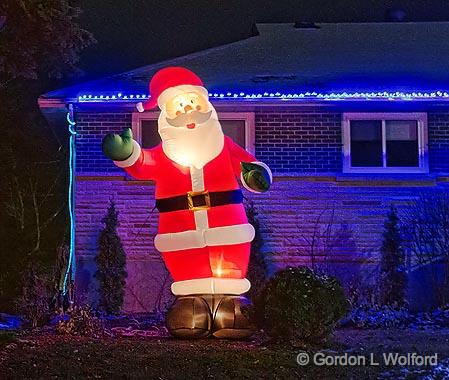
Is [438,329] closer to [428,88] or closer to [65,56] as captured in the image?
[428,88]

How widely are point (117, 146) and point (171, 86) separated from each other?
114 centimetres

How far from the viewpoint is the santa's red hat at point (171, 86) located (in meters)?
9.71

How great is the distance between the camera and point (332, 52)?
15.6 metres

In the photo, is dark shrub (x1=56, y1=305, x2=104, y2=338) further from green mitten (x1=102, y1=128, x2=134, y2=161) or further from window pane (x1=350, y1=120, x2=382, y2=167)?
window pane (x1=350, y1=120, x2=382, y2=167)

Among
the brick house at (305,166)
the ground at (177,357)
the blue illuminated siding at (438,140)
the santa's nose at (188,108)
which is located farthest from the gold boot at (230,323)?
the blue illuminated siding at (438,140)

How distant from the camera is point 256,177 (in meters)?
9.35

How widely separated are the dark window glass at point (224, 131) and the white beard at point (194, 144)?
4269mm

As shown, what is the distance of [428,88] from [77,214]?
6558mm

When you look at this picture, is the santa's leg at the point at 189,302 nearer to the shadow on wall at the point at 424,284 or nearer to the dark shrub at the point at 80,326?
the dark shrub at the point at 80,326

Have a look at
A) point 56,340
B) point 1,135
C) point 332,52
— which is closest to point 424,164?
point 332,52

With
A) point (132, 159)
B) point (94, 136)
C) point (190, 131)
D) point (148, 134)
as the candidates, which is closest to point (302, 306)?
point (190, 131)

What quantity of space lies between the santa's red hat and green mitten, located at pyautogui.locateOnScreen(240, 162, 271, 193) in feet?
3.71

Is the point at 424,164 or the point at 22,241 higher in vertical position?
the point at 424,164

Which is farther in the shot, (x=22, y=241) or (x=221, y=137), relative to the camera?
(x=22, y=241)
